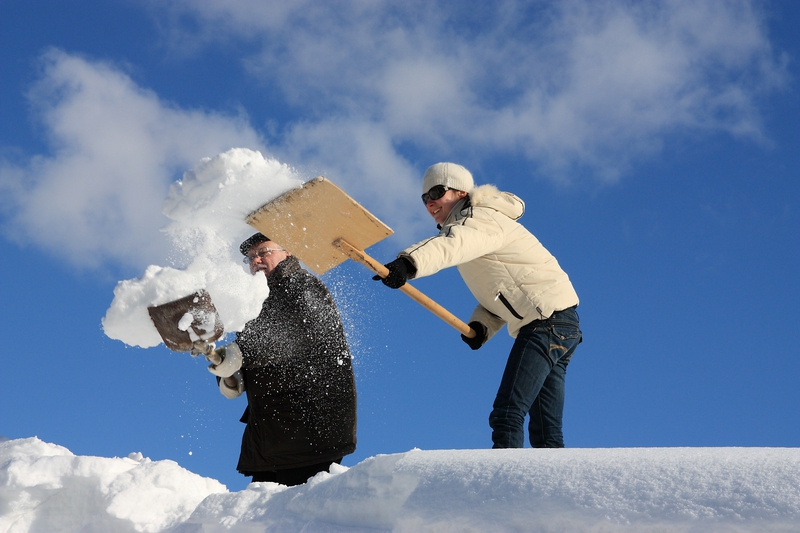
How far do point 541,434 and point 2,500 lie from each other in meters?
2.76

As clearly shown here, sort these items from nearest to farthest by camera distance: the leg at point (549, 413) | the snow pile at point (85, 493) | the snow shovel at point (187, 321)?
the snow pile at point (85, 493), the snow shovel at point (187, 321), the leg at point (549, 413)

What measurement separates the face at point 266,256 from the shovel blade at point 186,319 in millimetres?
764

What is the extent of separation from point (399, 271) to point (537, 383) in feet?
3.25

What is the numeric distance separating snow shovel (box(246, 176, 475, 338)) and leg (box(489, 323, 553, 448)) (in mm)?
725

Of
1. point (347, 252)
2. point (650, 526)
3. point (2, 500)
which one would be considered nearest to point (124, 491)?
point (2, 500)

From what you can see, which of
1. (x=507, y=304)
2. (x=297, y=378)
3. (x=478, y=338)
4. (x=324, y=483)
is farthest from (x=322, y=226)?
(x=324, y=483)

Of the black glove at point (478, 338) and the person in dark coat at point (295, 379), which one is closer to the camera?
the person in dark coat at point (295, 379)

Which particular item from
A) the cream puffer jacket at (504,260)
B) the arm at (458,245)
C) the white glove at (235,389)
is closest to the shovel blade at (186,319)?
the white glove at (235,389)

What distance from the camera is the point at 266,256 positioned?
4.09m

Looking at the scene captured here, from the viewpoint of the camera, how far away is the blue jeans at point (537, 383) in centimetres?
339

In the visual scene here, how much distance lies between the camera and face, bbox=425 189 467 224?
13.1 feet

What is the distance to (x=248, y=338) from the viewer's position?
3947 millimetres

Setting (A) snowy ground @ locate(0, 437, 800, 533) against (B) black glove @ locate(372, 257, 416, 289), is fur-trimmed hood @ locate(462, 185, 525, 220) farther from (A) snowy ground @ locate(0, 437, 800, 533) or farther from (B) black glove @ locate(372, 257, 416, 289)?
(A) snowy ground @ locate(0, 437, 800, 533)

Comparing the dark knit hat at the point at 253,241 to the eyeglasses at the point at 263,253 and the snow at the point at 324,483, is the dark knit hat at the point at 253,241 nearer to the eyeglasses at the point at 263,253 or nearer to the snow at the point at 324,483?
the eyeglasses at the point at 263,253
